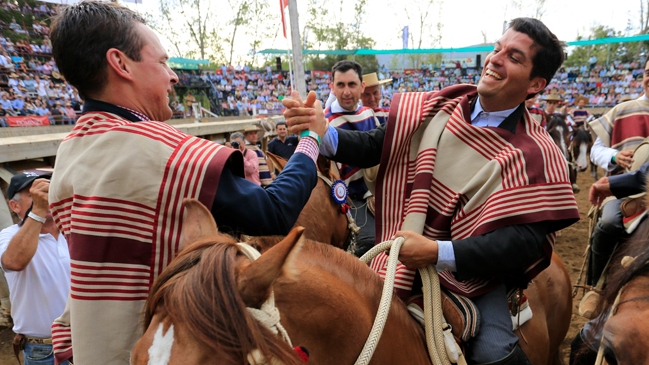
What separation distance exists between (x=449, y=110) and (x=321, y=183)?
1.33m

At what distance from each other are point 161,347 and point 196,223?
14.3 inches

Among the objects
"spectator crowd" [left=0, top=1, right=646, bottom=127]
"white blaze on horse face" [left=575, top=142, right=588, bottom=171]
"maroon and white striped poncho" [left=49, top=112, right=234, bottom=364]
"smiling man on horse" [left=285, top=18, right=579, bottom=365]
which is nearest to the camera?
"maroon and white striped poncho" [left=49, top=112, right=234, bottom=364]

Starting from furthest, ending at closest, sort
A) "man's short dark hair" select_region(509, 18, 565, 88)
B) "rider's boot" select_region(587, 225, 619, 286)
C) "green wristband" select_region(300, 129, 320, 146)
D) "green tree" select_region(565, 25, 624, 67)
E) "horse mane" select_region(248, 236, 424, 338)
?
1. "green tree" select_region(565, 25, 624, 67)
2. "rider's boot" select_region(587, 225, 619, 286)
3. "man's short dark hair" select_region(509, 18, 565, 88)
4. "green wristband" select_region(300, 129, 320, 146)
5. "horse mane" select_region(248, 236, 424, 338)

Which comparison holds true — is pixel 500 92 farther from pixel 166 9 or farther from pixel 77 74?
pixel 166 9

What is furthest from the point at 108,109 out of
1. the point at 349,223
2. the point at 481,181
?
the point at 349,223

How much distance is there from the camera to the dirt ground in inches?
175

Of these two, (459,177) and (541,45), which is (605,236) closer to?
(541,45)

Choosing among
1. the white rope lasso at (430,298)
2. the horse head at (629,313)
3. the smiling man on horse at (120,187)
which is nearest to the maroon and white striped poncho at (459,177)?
the white rope lasso at (430,298)

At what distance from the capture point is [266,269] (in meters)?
0.91

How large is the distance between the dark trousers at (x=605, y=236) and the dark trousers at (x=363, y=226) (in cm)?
214

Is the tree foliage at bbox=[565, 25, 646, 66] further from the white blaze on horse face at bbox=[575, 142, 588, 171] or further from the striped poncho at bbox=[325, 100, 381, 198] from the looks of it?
the striped poncho at bbox=[325, 100, 381, 198]

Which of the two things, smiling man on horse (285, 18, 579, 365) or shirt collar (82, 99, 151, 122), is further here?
smiling man on horse (285, 18, 579, 365)

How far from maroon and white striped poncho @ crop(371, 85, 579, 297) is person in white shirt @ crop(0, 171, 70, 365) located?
7.63ft

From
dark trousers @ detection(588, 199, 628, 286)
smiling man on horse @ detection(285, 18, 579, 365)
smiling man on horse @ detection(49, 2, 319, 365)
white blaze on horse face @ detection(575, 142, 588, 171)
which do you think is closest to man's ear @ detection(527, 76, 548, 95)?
smiling man on horse @ detection(285, 18, 579, 365)
